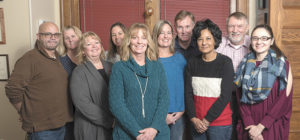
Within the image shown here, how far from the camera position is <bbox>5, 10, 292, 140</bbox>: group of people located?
1.51m

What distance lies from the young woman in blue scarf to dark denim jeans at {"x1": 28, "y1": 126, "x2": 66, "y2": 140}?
144cm

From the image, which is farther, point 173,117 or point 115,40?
point 115,40

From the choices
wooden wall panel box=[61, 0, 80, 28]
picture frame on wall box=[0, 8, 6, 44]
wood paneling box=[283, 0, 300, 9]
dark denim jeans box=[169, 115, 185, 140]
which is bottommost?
dark denim jeans box=[169, 115, 185, 140]

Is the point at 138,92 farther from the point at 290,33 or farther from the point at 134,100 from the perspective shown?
the point at 290,33

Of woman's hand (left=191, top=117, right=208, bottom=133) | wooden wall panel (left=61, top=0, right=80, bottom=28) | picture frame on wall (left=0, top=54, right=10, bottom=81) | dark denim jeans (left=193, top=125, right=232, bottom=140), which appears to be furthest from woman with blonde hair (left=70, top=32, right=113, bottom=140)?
wooden wall panel (left=61, top=0, right=80, bottom=28)

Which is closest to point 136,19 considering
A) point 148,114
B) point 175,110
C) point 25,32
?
point 25,32

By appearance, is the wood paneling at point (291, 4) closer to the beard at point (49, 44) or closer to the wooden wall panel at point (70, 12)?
the beard at point (49, 44)

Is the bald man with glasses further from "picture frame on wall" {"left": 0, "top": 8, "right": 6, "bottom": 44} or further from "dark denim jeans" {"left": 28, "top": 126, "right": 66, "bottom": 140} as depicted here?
"picture frame on wall" {"left": 0, "top": 8, "right": 6, "bottom": 44}

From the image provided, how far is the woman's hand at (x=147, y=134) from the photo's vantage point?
4.71 feet

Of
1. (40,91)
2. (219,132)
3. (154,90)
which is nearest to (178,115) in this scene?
(219,132)

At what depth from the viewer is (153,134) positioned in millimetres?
1470

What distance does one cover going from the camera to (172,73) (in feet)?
6.05

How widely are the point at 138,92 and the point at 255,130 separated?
88 centimetres

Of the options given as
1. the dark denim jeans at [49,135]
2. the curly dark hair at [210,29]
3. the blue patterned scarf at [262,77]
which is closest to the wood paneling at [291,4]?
the blue patterned scarf at [262,77]
